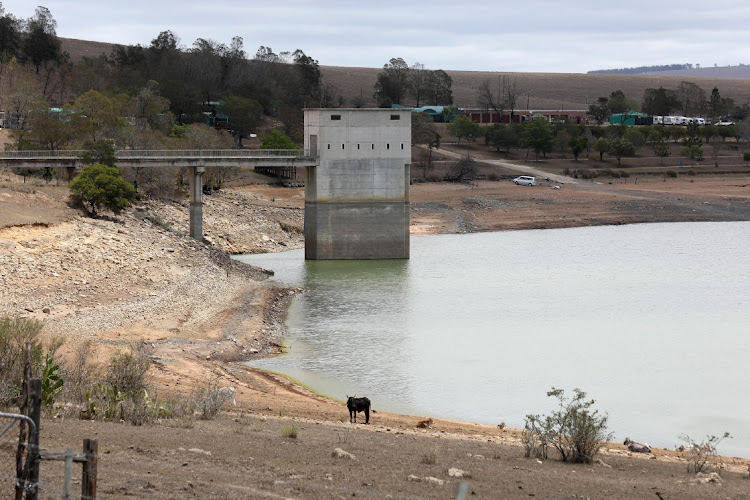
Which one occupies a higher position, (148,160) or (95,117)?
(95,117)

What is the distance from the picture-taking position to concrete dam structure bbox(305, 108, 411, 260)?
192 ft

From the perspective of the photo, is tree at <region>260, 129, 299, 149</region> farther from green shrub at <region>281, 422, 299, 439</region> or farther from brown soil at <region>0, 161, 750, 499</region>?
green shrub at <region>281, 422, 299, 439</region>

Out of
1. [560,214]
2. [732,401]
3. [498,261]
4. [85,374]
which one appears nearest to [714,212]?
[560,214]

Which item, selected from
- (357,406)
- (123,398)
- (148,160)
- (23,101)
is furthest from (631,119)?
(123,398)

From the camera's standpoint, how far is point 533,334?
3716 centimetres

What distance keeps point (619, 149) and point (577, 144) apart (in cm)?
471

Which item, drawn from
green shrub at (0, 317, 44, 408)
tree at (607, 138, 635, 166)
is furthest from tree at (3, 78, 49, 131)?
green shrub at (0, 317, 44, 408)

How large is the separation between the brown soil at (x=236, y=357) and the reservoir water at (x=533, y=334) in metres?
2.24

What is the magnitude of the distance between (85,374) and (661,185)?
8279 centimetres

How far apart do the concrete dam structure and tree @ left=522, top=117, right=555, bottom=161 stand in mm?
51268

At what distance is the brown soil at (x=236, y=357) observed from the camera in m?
14.1

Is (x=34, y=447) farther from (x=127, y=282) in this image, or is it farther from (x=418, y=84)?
(x=418, y=84)

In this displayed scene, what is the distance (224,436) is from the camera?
16.7 metres

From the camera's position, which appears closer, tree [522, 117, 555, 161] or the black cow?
the black cow
